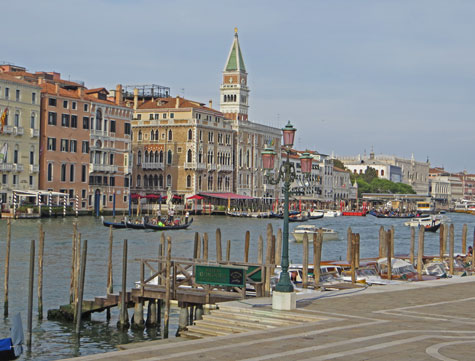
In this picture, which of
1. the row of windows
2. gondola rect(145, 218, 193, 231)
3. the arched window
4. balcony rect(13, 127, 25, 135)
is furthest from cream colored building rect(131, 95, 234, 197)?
gondola rect(145, 218, 193, 231)

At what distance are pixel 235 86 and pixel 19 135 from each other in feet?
120

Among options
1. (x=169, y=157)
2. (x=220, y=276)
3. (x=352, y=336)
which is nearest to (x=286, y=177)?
(x=220, y=276)

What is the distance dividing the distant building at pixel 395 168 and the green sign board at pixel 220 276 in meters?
136

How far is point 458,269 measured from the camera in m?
24.4

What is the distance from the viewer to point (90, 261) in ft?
93.6

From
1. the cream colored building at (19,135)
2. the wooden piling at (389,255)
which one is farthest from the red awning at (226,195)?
the wooden piling at (389,255)

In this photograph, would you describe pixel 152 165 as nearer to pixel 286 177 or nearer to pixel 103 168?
pixel 103 168

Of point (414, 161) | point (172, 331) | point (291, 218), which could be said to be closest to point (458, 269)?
point (172, 331)

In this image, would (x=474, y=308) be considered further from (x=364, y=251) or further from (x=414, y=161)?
(x=414, y=161)

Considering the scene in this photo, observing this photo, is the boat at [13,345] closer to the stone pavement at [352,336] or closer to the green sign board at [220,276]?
the stone pavement at [352,336]

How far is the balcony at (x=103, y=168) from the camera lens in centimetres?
5753

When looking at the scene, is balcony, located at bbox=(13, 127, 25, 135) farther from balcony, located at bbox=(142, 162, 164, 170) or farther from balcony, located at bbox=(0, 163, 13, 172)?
balcony, located at bbox=(142, 162, 164, 170)

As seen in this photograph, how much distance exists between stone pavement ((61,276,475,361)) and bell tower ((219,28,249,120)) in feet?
234

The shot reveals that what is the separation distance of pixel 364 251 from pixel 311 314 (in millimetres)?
27096
